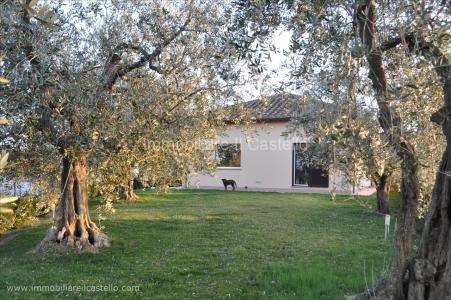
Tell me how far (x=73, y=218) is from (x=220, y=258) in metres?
3.82

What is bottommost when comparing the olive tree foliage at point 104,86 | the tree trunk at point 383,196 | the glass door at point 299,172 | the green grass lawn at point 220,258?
the green grass lawn at point 220,258

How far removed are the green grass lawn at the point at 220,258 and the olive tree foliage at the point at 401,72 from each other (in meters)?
0.76

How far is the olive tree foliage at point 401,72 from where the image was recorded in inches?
157

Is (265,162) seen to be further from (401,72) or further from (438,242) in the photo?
(438,242)

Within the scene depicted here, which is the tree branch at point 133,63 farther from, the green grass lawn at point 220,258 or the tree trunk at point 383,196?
the tree trunk at point 383,196

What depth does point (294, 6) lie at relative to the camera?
529cm

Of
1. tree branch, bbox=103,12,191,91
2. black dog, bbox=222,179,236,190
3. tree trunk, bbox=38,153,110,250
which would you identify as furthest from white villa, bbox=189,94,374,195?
tree branch, bbox=103,12,191,91

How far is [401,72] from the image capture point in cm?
580

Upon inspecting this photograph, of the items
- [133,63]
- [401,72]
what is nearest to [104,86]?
[133,63]

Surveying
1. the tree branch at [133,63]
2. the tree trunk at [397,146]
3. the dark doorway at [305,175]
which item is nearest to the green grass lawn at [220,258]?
the tree trunk at [397,146]

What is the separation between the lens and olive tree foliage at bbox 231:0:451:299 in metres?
3.98

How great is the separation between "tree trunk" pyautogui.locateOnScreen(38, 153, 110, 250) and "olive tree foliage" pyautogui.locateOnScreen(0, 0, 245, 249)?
24mm

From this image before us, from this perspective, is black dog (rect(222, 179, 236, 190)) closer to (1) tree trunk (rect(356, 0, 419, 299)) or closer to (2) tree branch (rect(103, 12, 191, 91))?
(2) tree branch (rect(103, 12, 191, 91))

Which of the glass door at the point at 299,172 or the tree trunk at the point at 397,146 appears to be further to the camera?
the glass door at the point at 299,172
